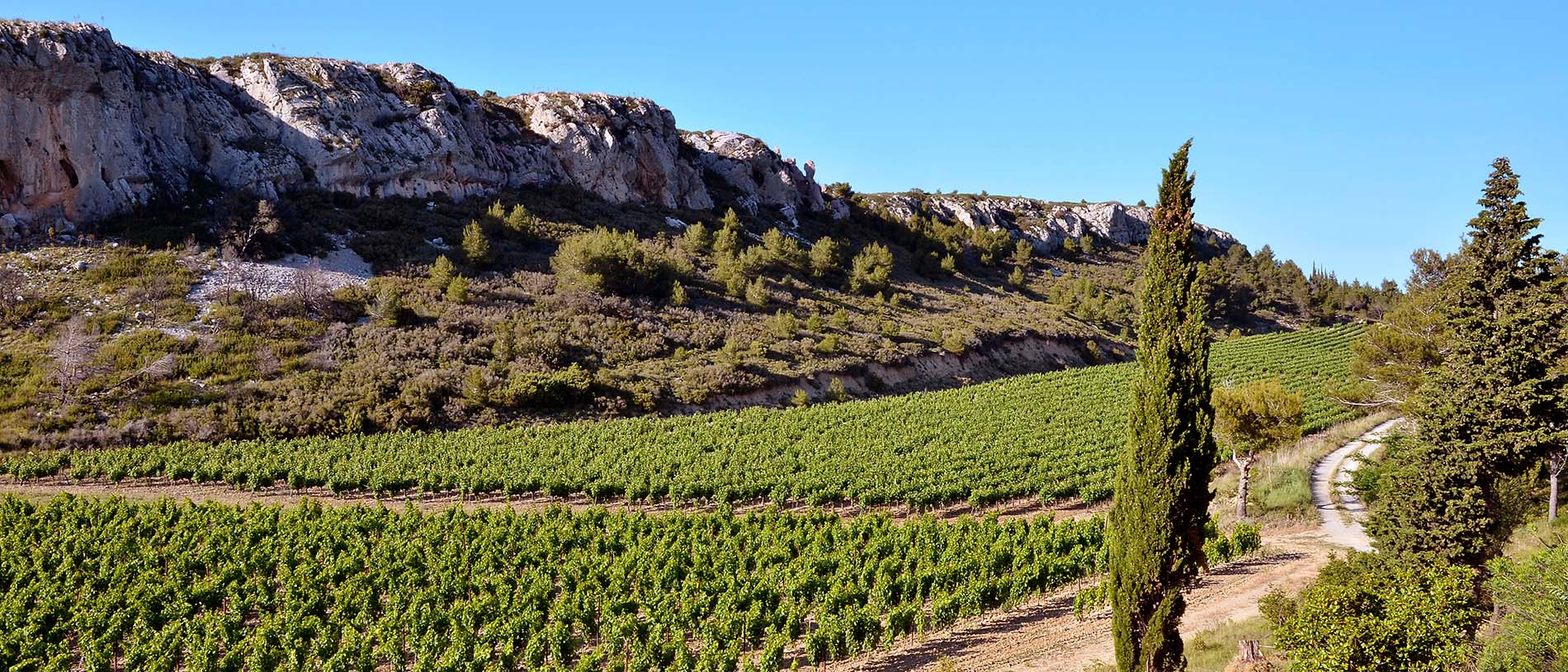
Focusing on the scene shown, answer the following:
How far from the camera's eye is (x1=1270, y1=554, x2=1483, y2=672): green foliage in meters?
10.8

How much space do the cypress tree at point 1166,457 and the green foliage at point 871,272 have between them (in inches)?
2096

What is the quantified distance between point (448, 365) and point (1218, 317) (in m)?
76.4

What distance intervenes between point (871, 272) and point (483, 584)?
5481 cm

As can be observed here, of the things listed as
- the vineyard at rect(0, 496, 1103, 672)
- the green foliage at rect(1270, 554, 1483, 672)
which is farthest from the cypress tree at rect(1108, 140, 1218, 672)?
the vineyard at rect(0, 496, 1103, 672)

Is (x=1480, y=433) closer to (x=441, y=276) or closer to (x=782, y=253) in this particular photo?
(x=441, y=276)

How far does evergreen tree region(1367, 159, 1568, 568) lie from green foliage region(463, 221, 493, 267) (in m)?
51.2

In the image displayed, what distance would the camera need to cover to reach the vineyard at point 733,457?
2814 centimetres

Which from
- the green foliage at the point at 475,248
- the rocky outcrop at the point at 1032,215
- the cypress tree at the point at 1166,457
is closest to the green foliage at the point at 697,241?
the green foliage at the point at 475,248

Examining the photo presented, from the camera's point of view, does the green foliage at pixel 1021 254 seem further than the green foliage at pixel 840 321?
Yes

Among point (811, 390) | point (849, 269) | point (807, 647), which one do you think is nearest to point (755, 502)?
point (807, 647)

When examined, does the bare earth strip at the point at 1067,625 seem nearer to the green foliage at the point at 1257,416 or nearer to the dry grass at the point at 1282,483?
the dry grass at the point at 1282,483

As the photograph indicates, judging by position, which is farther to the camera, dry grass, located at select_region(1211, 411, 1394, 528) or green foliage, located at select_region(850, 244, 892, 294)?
green foliage, located at select_region(850, 244, 892, 294)

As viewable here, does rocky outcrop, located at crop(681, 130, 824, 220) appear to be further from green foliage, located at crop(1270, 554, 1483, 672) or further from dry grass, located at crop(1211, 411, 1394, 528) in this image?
green foliage, located at crop(1270, 554, 1483, 672)

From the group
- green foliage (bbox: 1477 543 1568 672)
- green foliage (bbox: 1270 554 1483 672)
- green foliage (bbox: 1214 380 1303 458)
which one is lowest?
green foliage (bbox: 1270 554 1483 672)
